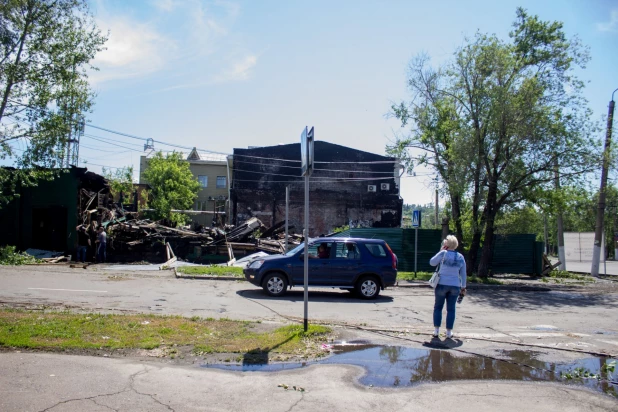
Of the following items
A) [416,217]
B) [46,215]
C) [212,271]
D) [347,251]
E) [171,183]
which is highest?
[171,183]

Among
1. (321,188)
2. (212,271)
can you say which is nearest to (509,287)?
(212,271)

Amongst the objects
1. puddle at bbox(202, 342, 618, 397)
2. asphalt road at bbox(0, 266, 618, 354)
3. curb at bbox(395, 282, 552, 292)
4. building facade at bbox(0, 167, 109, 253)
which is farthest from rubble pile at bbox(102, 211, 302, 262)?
puddle at bbox(202, 342, 618, 397)

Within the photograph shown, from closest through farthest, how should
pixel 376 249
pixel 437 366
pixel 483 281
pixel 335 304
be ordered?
pixel 437 366
pixel 335 304
pixel 376 249
pixel 483 281

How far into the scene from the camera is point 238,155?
47125 millimetres

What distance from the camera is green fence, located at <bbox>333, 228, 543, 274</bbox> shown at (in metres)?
22.2

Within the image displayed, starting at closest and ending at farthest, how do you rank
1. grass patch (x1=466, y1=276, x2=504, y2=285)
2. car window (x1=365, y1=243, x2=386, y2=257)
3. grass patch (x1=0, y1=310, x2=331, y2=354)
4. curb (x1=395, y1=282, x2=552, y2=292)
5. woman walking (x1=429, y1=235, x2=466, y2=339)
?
grass patch (x1=0, y1=310, x2=331, y2=354), woman walking (x1=429, y1=235, x2=466, y2=339), car window (x1=365, y1=243, x2=386, y2=257), curb (x1=395, y1=282, x2=552, y2=292), grass patch (x1=466, y1=276, x2=504, y2=285)

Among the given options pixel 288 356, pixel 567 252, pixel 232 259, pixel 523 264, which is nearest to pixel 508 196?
pixel 523 264

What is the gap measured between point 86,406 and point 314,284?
8.81 m

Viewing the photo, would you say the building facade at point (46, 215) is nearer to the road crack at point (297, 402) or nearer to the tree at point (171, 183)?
the road crack at point (297, 402)

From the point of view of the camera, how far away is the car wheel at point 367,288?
13.0 metres

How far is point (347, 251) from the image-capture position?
13164mm

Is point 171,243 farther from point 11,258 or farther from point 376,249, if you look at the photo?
point 376,249

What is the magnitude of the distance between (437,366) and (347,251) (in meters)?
6.92

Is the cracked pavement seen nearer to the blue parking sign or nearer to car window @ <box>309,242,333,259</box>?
car window @ <box>309,242,333,259</box>
